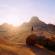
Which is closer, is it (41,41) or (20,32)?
(41,41)

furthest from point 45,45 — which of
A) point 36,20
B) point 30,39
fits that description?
point 36,20

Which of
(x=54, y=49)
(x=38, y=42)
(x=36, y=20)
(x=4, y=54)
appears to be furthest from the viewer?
(x=36, y=20)

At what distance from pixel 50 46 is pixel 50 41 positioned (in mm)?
652

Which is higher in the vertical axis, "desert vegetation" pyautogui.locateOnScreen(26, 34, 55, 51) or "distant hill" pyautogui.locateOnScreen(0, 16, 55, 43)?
"desert vegetation" pyautogui.locateOnScreen(26, 34, 55, 51)

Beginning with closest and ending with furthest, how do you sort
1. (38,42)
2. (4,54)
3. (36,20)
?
(4,54) < (38,42) < (36,20)

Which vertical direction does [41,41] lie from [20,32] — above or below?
above

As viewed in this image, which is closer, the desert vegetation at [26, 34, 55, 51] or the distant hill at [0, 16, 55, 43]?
the desert vegetation at [26, 34, 55, 51]

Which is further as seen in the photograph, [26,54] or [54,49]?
[54,49]

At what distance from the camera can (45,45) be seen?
17.6 m

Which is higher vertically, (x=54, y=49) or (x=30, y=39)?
(x=30, y=39)

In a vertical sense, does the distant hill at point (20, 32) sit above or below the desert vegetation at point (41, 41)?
below

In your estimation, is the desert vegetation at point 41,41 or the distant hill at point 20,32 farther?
the distant hill at point 20,32

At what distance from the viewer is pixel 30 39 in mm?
17500

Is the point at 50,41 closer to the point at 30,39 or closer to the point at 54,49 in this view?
the point at 54,49
